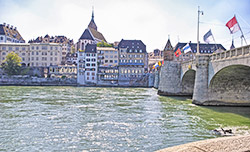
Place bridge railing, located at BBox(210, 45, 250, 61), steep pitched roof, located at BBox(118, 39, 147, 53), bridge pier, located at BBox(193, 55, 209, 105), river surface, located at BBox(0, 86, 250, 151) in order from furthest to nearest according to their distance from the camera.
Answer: steep pitched roof, located at BBox(118, 39, 147, 53), bridge pier, located at BBox(193, 55, 209, 105), bridge railing, located at BBox(210, 45, 250, 61), river surface, located at BBox(0, 86, 250, 151)

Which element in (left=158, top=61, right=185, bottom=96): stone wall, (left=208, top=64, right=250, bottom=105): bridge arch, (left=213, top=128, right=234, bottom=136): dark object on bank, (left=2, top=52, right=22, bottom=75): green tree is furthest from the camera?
(left=2, top=52, right=22, bottom=75): green tree

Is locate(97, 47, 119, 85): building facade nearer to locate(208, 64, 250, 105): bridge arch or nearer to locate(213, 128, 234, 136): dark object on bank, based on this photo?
locate(208, 64, 250, 105): bridge arch

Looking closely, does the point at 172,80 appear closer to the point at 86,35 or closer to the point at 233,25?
the point at 233,25

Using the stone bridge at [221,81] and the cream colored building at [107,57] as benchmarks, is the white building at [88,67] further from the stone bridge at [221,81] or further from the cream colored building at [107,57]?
the stone bridge at [221,81]

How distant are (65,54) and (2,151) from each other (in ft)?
361

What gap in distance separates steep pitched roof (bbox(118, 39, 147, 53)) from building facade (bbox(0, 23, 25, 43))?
55.1 metres

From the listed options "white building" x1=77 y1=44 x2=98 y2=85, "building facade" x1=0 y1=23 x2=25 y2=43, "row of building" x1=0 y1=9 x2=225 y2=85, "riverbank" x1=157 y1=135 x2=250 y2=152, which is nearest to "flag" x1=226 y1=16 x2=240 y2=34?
"riverbank" x1=157 y1=135 x2=250 y2=152

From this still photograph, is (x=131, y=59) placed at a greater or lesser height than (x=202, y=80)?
greater

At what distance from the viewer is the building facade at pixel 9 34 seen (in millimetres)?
108750

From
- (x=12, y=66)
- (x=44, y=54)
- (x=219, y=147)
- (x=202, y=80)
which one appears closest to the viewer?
(x=219, y=147)

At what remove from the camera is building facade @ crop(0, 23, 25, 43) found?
109 meters

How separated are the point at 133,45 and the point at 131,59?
638 cm

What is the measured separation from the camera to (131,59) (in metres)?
93.1

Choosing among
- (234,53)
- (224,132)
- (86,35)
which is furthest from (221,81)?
(86,35)
